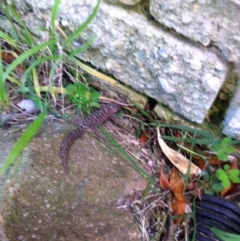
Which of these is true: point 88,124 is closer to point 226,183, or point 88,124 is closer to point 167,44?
point 167,44

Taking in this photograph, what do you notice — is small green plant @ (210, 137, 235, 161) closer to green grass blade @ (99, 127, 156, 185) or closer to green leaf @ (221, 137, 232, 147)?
green leaf @ (221, 137, 232, 147)

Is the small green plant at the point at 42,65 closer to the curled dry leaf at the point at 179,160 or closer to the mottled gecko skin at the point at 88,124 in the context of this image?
the mottled gecko skin at the point at 88,124

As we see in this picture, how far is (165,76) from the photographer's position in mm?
1500

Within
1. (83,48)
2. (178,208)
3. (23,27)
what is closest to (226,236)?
(178,208)

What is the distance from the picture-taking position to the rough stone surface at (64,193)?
4.24ft

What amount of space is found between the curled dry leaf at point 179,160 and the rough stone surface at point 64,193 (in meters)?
0.16

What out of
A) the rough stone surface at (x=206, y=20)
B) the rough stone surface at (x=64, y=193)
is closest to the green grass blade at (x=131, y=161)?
the rough stone surface at (x=64, y=193)

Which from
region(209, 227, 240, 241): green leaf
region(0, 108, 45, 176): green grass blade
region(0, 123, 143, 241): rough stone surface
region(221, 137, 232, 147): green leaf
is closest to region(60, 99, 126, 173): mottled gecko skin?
region(0, 123, 143, 241): rough stone surface

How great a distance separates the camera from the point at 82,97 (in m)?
1.61

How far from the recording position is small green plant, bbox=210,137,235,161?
1.54 metres

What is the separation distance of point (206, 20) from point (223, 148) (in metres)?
0.47

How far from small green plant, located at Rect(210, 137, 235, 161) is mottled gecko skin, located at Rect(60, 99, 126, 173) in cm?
37

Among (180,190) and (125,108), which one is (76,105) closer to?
(125,108)

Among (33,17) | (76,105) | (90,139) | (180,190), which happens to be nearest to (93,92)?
(76,105)
